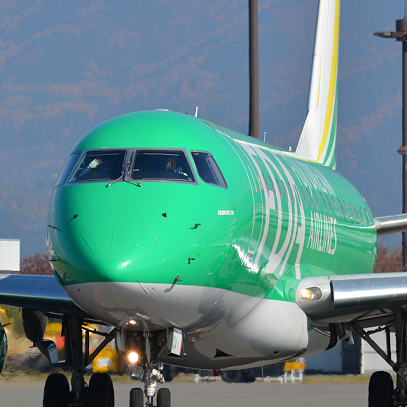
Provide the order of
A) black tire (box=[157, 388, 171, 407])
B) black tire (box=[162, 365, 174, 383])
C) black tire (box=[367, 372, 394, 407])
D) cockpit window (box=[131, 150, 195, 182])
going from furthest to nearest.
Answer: black tire (box=[162, 365, 174, 383]), black tire (box=[367, 372, 394, 407]), black tire (box=[157, 388, 171, 407]), cockpit window (box=[131, 150, 195, 182])

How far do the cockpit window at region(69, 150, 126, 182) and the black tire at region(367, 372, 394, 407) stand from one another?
6.92 metres

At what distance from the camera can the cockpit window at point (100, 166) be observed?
9.98 meters

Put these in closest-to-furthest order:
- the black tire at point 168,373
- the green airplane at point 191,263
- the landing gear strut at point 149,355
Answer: the green airplane at point 191,263 → the landing gear strut at point 149,355 → the black tire at point 168,373

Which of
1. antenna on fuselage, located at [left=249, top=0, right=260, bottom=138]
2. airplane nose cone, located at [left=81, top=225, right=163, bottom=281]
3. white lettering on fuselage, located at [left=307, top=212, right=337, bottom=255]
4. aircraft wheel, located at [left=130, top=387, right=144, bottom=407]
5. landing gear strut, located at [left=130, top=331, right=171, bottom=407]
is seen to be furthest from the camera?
antenna on fuselage, located at [left=249, top=0, right=260, bottom=138]

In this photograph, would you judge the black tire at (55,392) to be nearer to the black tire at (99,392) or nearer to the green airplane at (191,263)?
the green airplane at (191,263)

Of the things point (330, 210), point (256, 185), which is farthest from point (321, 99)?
point (256, 185)

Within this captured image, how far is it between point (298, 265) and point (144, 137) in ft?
12.6

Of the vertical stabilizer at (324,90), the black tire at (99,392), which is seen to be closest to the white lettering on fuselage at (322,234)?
the black tire at (99,392)

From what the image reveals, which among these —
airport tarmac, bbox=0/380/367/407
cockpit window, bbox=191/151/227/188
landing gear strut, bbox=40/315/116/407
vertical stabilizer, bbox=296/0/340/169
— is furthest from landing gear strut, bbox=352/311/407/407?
vertical stabilizer, bbox=296/0/340/169

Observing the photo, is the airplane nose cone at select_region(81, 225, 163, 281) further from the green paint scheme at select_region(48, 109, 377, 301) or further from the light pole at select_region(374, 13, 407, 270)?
the light pole at select_region(374, 13, 407, 270)

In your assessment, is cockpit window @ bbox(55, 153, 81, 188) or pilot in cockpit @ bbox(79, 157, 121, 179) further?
cockpit window @ bbox(55, 153, 81, 188)

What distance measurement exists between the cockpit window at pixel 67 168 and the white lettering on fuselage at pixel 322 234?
4.49 m

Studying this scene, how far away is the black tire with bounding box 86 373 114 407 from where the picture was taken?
14000 mm

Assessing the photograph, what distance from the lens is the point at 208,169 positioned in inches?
406
